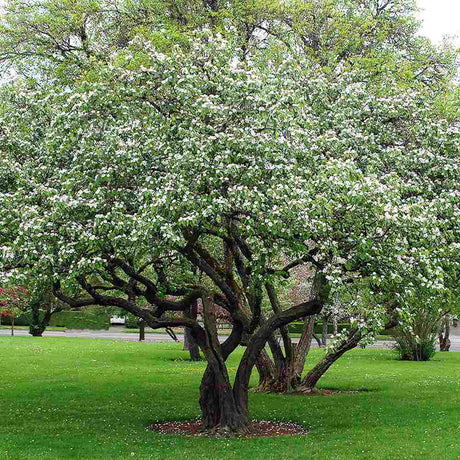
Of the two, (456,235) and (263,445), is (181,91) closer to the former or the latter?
(456,235)

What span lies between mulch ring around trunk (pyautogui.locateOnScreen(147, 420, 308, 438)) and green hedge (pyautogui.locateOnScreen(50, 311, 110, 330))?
172 feet

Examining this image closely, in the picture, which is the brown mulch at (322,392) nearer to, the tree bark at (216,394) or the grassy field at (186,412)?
the grassy field at (186,412)

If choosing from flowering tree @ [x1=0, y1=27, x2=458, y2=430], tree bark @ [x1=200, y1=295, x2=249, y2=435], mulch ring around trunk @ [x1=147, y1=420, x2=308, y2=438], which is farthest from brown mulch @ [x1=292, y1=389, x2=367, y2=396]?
flowering tree @ [x1=0, y1=27, x2=458, y2=430]

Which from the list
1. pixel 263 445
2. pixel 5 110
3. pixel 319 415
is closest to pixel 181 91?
pixel 5 110

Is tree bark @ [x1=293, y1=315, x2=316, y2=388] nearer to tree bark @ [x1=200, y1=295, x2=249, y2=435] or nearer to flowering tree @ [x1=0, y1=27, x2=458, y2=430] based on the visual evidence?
tree bark @ [x1=200, y1=295, x2=249, y2=435]

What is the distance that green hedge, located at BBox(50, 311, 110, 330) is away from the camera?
69.8 metres

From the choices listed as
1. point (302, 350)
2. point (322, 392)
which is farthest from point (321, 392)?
point (302, 350)

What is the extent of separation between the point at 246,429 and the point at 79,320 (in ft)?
185

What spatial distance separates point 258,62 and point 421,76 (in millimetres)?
10720

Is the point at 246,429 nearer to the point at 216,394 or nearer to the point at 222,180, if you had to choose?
the point at 216,394

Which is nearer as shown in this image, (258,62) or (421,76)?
(258,62)

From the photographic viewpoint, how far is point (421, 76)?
26125 millimetres

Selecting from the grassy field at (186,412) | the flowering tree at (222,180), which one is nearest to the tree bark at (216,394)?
the flowering tree at (222,180)

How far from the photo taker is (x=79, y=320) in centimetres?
7050
